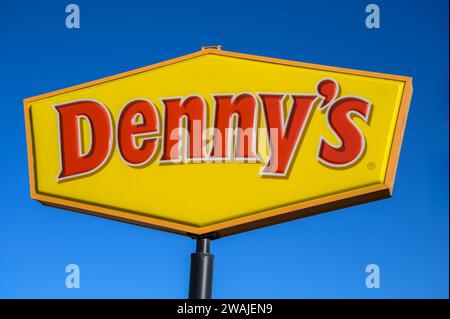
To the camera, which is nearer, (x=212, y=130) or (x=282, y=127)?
(x=282, y=127)

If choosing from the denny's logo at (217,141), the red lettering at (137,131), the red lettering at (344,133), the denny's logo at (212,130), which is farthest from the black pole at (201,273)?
the red lettering at (344,133)

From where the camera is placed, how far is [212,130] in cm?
673

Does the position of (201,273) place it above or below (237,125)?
below

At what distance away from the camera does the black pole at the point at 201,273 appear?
597 cm

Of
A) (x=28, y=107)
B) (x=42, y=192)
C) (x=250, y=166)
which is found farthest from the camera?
(x=28, y=107)

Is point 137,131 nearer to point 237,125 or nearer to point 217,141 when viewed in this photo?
point 217,141

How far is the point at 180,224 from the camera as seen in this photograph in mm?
6340

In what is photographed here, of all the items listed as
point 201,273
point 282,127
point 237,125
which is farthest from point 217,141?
point 201,273

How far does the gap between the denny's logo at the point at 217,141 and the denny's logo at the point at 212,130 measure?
0.01m

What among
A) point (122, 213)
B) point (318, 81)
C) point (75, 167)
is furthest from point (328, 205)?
point (75, 167)

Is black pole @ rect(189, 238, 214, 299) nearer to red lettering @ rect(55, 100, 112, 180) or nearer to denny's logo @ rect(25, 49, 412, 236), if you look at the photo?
denny's logo @ rect(25, 49, 412, 236)

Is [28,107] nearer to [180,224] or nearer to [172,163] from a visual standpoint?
[172,163]

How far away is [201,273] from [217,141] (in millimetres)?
1537
